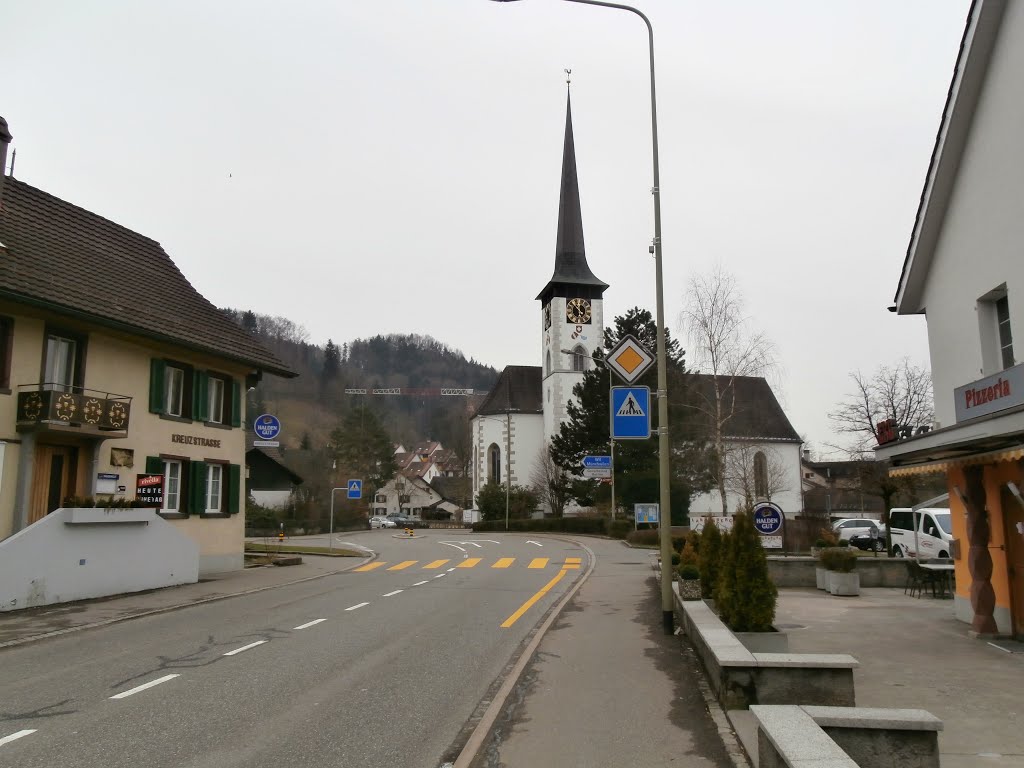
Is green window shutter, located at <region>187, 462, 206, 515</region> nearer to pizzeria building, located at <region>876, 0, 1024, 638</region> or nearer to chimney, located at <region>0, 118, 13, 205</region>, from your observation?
chimney, located at <region>0, 118, 13, 205</region>

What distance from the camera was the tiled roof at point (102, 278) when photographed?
1727cm

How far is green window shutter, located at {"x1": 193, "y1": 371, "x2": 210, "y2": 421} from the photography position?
22.1 metres

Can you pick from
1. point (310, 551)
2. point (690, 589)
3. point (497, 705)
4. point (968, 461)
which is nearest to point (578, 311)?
point (310, 551)

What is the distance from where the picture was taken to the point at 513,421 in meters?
75.1

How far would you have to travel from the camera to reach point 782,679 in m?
6.69

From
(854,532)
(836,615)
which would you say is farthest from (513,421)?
(836,615)

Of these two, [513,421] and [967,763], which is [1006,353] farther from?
[513,421]

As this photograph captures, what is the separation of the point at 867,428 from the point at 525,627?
90.4 ft

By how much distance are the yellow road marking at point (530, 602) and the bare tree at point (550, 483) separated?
3954 centimetres

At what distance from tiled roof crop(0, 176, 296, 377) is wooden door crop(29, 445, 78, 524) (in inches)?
121

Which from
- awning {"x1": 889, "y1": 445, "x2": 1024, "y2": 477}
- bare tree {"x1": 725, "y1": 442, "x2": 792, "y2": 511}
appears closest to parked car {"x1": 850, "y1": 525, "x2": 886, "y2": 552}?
bare tree {"x1": 725, "y1": 442, "x2": 792, "y2": 511}

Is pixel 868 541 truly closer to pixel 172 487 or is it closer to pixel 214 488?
pixel 214 488

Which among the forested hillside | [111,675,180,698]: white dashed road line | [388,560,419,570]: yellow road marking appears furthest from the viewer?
the forested hillside

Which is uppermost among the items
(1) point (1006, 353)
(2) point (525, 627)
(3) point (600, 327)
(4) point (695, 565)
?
(3) point (600, 327)
